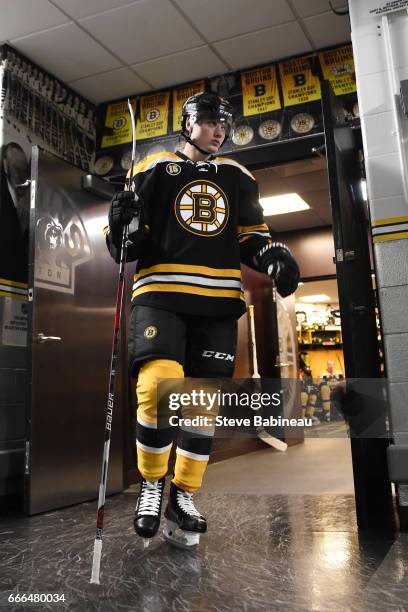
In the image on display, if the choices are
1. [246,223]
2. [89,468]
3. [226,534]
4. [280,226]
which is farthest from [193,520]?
[280,226]

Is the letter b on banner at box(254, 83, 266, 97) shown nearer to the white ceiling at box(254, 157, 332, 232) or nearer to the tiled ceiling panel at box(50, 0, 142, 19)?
the tiled ceiling panel at box(50, 0, 142, 19)

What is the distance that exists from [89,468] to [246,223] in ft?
6.05

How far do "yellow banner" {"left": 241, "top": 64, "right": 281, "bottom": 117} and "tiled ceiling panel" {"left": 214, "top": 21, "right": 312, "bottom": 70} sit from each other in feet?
0.23

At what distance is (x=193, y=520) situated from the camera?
1.89 m

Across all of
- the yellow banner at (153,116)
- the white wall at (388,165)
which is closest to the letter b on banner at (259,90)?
the yellow banner at (153,116)

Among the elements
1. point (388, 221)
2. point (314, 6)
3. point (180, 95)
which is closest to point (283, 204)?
point (180, 95)

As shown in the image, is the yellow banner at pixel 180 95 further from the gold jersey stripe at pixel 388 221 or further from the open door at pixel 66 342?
the gold jersey stripe at pixel 388 221

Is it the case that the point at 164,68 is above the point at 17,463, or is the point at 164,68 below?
above

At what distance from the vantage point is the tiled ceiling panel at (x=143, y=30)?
3.21m

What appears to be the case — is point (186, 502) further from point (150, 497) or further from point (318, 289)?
point (318, 289)

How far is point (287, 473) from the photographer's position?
12.6 ft

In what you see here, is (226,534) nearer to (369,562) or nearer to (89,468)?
(369,562)

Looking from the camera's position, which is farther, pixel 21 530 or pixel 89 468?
pixel 89 468

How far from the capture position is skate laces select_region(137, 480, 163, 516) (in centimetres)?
184
